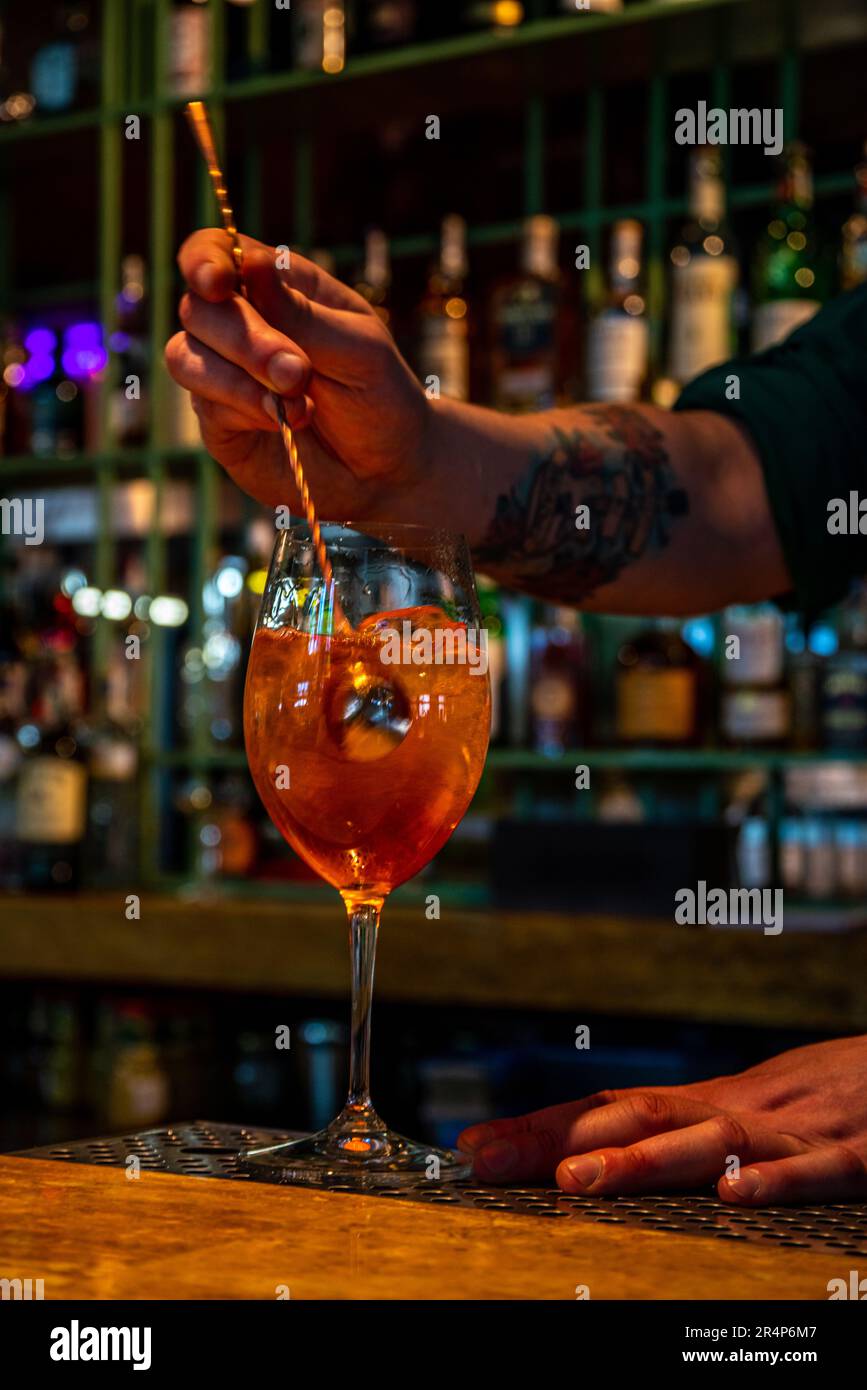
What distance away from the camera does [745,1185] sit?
1.89 feet

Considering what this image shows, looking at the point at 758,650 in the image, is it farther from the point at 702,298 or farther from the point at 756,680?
the point at 702,298

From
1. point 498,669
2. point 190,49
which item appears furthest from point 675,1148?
point 190,49

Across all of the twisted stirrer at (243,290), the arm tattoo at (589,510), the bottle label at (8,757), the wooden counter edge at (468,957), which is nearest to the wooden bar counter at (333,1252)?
the twisted stirrer at (243,290)

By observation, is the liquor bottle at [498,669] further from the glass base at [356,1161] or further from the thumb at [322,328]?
the glass base at [356,1161]

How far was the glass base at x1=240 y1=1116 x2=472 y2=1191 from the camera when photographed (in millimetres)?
570

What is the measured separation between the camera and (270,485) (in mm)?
1034

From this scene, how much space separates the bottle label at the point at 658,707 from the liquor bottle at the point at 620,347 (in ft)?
1.39

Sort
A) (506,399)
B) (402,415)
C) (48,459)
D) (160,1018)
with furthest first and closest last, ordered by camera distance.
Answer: (48,459), (160,1018), (506,399), (402,415)

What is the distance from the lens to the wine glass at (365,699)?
0.67m

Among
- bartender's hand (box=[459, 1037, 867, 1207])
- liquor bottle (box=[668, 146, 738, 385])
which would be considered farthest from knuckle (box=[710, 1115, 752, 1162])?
liquor bottle (box=[668, 146, 738, 385])

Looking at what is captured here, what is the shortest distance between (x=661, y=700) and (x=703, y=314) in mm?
572

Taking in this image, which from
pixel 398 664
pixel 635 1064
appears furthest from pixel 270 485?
pixel 635 1064

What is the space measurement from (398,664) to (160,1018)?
2.35 metres
